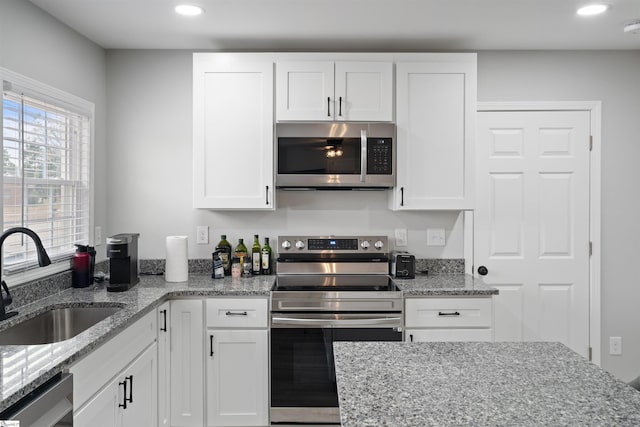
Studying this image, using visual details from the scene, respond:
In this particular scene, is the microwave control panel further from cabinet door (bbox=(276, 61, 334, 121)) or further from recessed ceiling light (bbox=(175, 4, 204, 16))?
recessed ceiling light (bbox=(175, 4, 204, 16))

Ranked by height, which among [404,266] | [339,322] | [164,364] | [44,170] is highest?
[44,170]

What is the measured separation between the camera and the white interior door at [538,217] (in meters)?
3.18

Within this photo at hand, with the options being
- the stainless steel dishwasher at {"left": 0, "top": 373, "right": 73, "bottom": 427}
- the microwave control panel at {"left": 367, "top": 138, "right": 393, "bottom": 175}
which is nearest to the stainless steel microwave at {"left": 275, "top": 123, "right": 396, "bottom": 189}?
the microwave control panel at {"left": 367, "top": 138, "right": 393, "bottom": 175}

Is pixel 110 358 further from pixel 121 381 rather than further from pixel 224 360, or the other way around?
pixel 224 360

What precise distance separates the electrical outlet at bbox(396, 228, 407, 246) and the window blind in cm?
210

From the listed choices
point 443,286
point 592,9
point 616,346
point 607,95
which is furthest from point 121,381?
point 607,95

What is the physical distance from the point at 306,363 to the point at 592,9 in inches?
100

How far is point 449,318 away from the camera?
106 inches

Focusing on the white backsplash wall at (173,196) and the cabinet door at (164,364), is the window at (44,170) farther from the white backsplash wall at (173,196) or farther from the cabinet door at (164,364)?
the cabinet door at (164,364)

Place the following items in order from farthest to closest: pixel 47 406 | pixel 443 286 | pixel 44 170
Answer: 1. pixel 443 286
2. pixel 44 170
3. pixel 47 406

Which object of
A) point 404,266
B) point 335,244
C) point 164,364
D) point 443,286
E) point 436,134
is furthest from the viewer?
point 335,244

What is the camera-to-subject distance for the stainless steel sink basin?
82.1 inches

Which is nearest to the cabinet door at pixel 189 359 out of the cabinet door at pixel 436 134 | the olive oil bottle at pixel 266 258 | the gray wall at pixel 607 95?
the olive oil bottle at pixel 266 258

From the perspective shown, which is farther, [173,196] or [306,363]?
[173,196]
